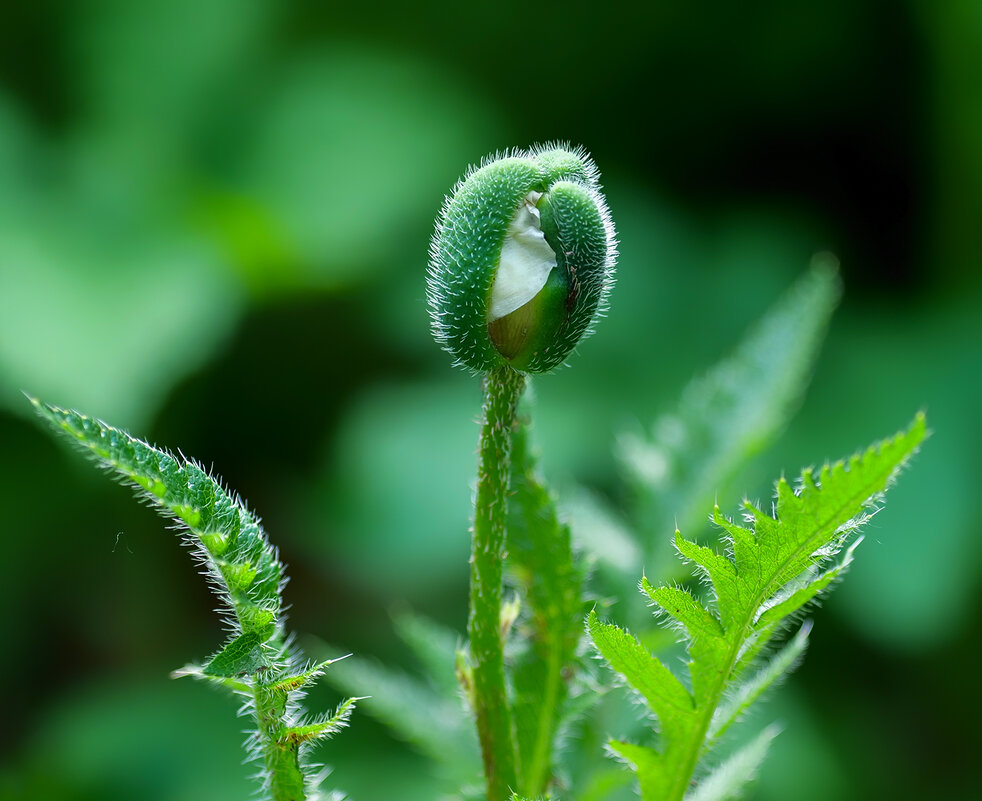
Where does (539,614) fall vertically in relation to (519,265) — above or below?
below

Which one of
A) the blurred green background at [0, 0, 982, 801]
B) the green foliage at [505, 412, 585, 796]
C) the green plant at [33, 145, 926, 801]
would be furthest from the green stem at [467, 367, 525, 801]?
the blurred green background at [0, 0, 982, 801]

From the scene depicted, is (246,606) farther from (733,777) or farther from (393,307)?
(393,307)

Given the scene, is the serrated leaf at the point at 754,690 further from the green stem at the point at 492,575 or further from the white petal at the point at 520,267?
the white petal at the point at 520,267

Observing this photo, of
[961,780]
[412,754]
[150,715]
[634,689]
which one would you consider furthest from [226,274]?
[634,689]

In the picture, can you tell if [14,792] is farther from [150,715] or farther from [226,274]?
[226,274]

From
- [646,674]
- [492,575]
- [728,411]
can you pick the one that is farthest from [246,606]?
[728,411]

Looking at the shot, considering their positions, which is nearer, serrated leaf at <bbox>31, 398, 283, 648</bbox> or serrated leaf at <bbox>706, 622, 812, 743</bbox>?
serrated leaf at <bbox>31, 398, 283, 648</bbox>

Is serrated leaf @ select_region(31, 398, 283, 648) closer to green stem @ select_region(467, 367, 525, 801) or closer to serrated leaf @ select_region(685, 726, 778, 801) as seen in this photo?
green stem @ select_region(467, 367, 525, 801)

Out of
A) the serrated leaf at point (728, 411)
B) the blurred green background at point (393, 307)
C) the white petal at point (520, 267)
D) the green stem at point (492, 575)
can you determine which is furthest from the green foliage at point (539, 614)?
the blurred green background at point (393, 307)
